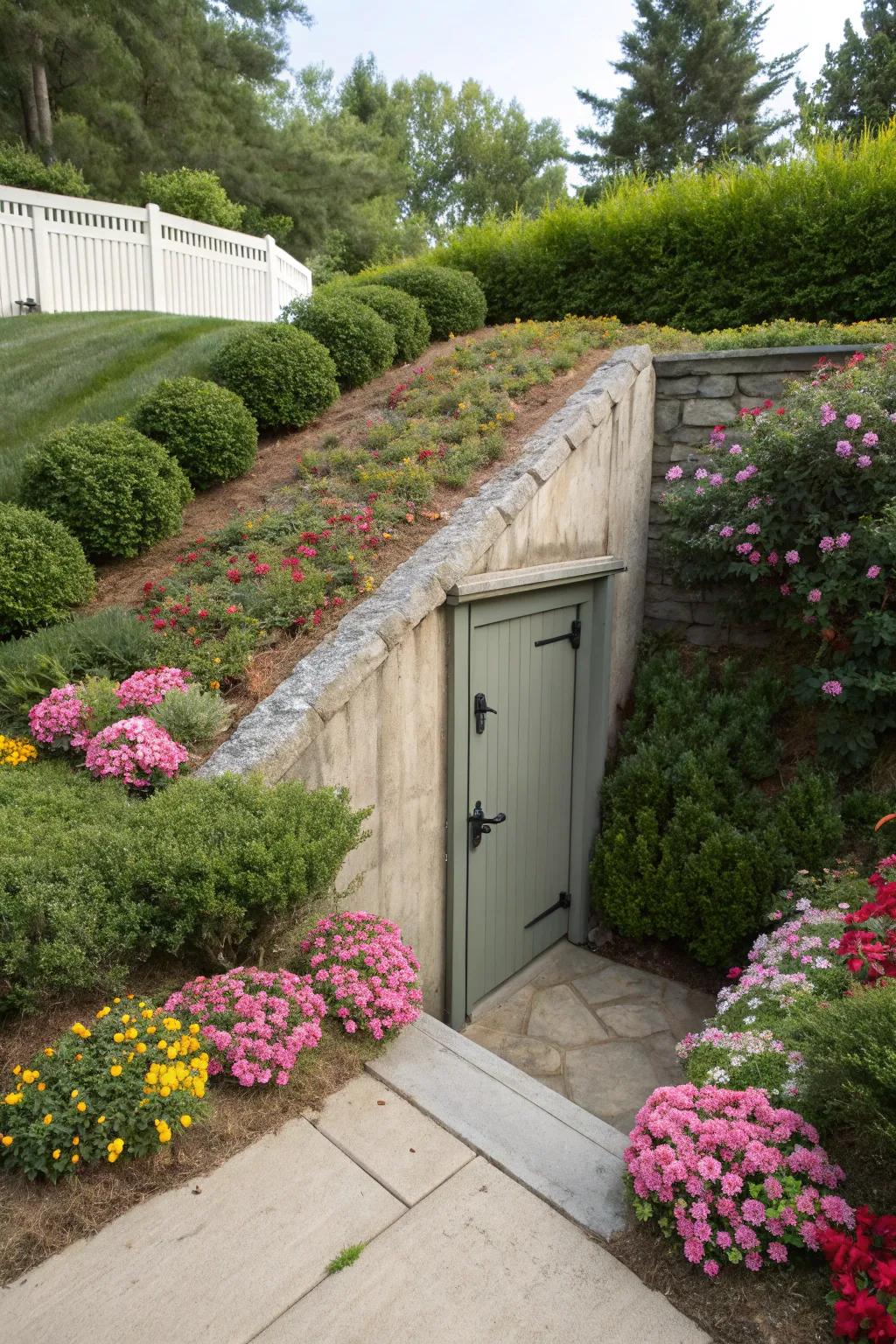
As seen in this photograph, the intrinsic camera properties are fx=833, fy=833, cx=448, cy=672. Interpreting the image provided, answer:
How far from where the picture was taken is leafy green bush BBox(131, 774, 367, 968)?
2686 millimetres

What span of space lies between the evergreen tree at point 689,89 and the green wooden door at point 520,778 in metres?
21.9

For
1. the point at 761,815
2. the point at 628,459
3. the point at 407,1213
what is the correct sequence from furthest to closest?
1. the point at 628,459
2. the point at 761,815
3. the point at 407,1213

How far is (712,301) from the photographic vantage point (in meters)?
7.99

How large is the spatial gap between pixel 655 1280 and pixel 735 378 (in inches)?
226

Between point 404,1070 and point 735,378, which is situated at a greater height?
point 735,378

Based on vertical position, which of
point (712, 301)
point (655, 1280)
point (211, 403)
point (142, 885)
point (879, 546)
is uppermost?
point (712, 301)

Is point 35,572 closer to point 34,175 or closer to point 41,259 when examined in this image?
point 41,259

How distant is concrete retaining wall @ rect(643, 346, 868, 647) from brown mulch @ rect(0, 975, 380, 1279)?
4383 millimetres

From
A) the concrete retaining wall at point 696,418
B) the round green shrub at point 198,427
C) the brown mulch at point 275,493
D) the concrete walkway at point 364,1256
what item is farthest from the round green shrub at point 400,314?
the concrete walkway at point 364,1256

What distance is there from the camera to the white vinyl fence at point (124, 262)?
10.5 m

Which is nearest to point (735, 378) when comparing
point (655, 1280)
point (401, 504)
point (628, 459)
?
point (628, 459)

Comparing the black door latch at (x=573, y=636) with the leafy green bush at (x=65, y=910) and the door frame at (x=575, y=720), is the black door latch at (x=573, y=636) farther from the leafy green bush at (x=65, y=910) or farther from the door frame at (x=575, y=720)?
the leafy green bush at (x=65, y=910)

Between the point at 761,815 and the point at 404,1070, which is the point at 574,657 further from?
the point at 404,1070

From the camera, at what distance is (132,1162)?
2.32 metres
